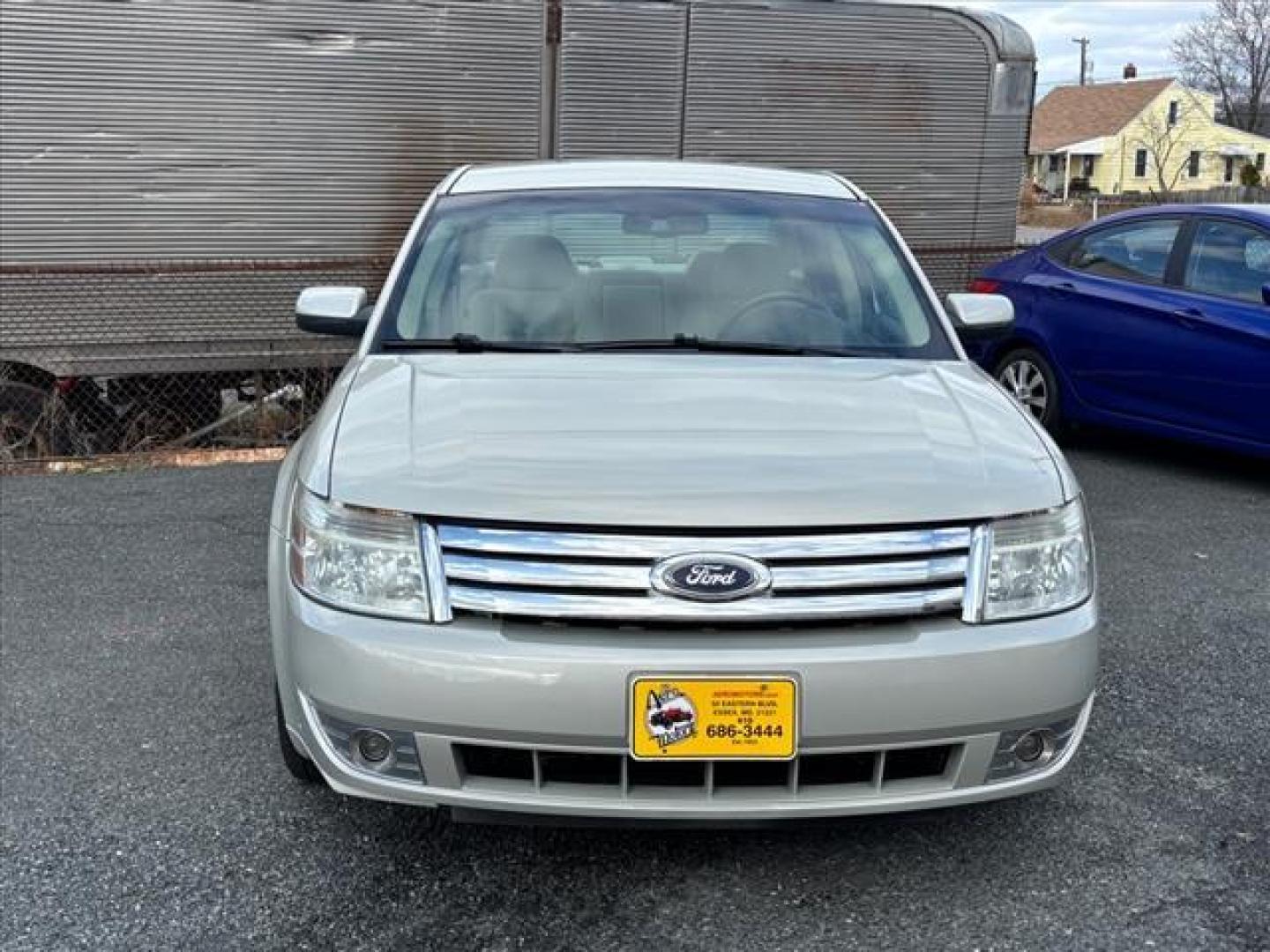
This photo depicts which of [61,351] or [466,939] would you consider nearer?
[466,939]

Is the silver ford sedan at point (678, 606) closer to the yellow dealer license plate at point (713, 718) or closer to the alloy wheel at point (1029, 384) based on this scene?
the yellow dealer license plate at point (713, 718)

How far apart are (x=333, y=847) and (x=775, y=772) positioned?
45.3 inches

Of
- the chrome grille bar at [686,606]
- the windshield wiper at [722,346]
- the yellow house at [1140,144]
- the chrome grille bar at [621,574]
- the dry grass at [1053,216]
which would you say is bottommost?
the dry grass at [1053,216]

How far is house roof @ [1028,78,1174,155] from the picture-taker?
5384 centimetres

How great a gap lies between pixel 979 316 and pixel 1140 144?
→ 2225 inches

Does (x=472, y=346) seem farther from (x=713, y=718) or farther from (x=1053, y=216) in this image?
(x=1053, y=216)

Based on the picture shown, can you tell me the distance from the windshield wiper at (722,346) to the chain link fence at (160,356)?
440cm

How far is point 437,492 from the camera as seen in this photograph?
2.46 metres

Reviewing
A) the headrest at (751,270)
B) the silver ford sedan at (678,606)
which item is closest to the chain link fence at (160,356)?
the headrest at (751,270)

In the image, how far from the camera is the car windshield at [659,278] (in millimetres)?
3490

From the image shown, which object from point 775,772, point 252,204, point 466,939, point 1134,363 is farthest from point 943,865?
point 252,204

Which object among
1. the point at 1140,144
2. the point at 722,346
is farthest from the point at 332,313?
the point at 1140,144

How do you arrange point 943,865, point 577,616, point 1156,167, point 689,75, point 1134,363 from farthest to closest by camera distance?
point 1156,167 → point 689,75 → point 1134,363 → point 943,865 → point 577,616

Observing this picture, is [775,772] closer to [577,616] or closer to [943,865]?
[577,616]
